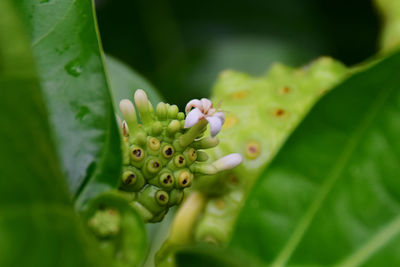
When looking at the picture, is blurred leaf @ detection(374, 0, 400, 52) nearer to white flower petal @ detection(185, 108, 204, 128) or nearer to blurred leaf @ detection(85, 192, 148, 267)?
white flower petal @ detection(185, 108, 204, 128)

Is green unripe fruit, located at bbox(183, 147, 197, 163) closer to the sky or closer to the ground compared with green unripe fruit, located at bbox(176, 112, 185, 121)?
closer to the ground

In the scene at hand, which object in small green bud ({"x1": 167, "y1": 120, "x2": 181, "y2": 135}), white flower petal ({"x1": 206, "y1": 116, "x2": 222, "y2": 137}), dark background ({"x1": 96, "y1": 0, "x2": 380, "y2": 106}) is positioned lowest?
dark background ({"x1": 96, "y1": 0, "x2": 380, "y2": 106})

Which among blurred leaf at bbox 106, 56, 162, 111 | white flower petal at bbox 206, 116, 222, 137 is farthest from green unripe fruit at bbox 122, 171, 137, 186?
blurred leaf at bbox 106, 56, 162, 111

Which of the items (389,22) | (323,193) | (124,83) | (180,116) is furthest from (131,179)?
(389,22)

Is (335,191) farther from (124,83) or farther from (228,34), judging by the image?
(228,34)

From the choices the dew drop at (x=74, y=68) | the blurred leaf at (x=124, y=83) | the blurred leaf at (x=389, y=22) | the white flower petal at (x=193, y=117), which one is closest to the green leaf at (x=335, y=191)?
the white flower petal at (x=193, y=117)

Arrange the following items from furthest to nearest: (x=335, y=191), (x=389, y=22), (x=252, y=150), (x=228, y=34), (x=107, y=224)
A: (x=228, y=34)
(x=389, y=22)
(x=252, y=150)
(x=335, y=191)
(x=107, y=224)
